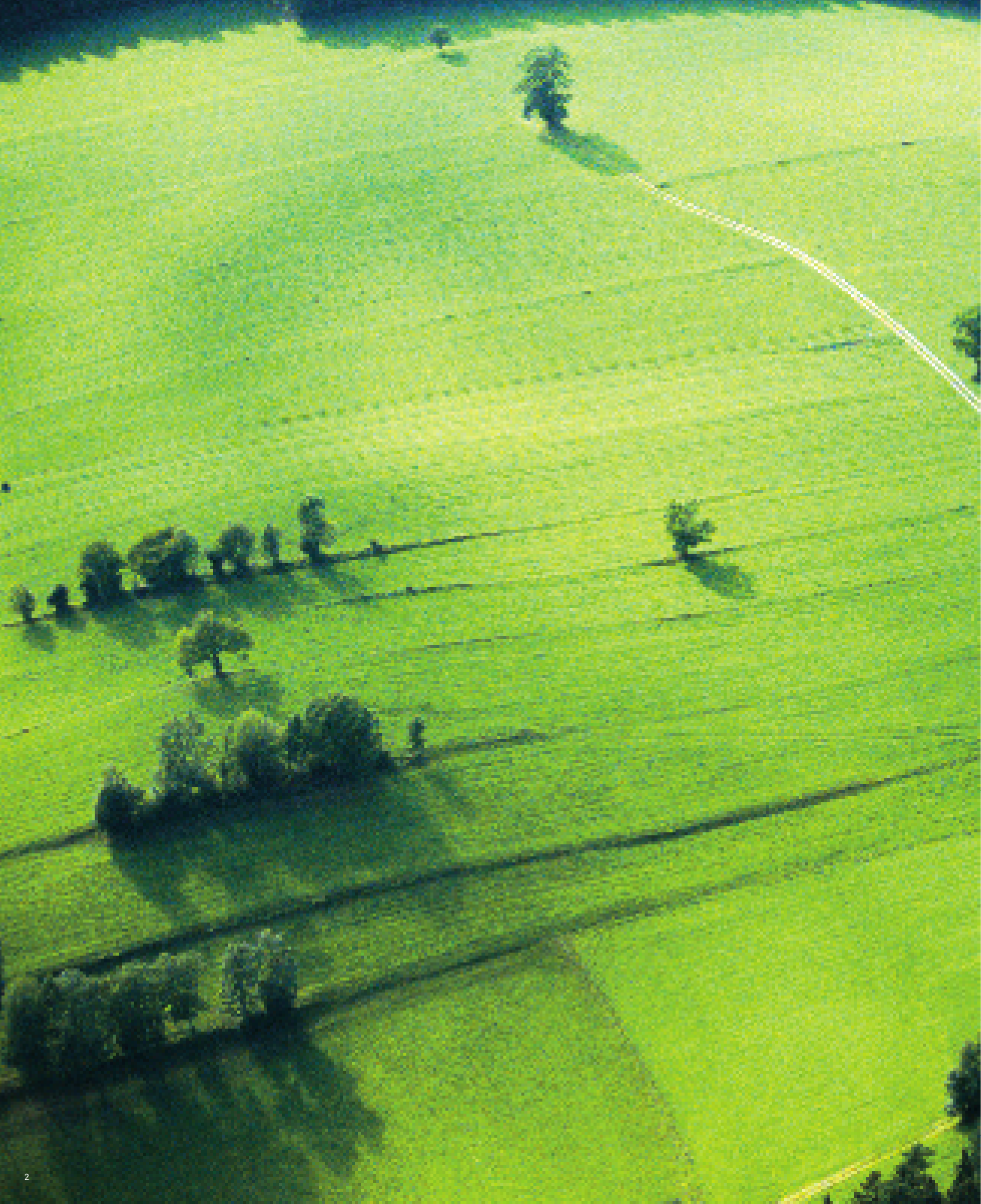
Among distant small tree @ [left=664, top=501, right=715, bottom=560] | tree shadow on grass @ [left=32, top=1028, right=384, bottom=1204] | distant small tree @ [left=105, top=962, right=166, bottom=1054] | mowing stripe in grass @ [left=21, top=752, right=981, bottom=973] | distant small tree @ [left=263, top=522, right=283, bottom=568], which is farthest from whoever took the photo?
distant small tree @ [left=263, top=522, right=283, bottom=568]

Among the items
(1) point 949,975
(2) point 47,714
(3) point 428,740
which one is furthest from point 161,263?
(1) point 949,975

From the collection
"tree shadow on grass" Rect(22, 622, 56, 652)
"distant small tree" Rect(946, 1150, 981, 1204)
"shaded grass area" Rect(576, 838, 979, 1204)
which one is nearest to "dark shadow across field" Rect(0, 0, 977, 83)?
"tree shadow on grass" Rect(22, 622, 56, 652)

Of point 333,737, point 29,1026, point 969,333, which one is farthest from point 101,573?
point 969,333

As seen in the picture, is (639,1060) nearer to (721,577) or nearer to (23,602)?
(721,577)

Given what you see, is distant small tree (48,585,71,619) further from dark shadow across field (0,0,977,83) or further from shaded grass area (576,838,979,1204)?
dark shadow across field (0,0,977,83)

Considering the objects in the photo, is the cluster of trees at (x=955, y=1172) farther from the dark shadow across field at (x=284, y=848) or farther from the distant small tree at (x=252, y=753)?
the distant small tree at (x=252, y=753)

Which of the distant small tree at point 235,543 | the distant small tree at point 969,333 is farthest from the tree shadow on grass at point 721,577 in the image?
the distant small tree at point 969,333

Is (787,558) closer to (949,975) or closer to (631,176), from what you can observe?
(949,975)
